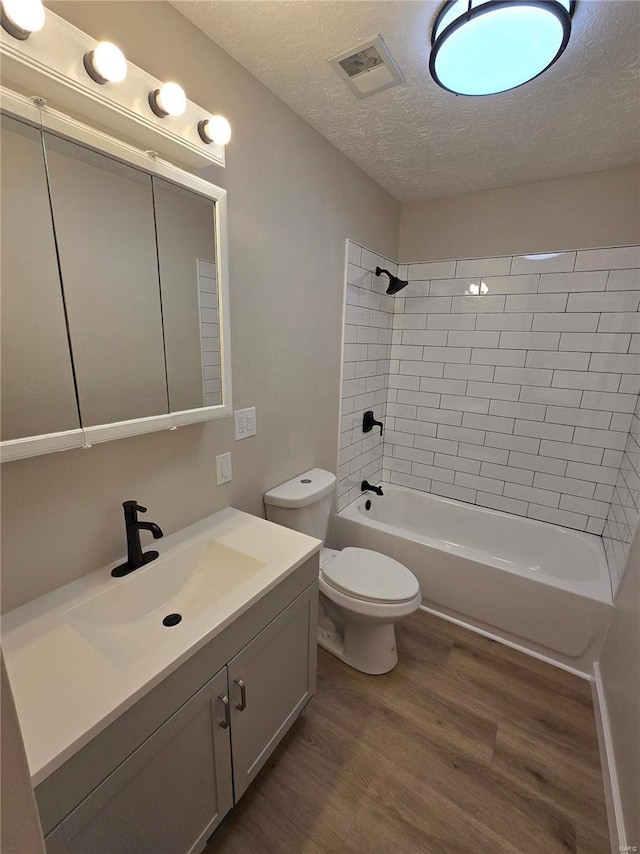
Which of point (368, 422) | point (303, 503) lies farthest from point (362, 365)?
point (303, 503)

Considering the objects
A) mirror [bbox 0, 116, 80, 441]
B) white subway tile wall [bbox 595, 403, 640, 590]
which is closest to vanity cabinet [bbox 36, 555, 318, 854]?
mirror [bbox 0, 116, 80, 441]

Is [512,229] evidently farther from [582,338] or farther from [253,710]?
Answer: [253,710]

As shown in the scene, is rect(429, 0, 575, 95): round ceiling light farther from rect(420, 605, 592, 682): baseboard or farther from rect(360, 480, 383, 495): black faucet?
rect(420, 605, 592, 682): baseboard

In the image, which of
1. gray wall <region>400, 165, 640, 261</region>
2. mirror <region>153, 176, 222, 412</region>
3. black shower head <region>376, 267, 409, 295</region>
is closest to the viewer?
mirror <region>153, 176, 222, 412</region>

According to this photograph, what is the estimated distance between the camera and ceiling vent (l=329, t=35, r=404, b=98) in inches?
45.2

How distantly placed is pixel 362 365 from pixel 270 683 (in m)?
1.76

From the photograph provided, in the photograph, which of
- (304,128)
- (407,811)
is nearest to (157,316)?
(304,128)

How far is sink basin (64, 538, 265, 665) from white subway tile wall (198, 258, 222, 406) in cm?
53

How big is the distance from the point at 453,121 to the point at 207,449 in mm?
1684

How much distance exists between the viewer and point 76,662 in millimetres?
801

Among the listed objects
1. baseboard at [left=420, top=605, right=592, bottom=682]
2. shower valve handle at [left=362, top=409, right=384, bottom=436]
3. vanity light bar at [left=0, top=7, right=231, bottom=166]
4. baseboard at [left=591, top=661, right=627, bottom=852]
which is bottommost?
baseboard at [left=420, top=605, right=592, bottom=682]

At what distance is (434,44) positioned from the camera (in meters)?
1.06

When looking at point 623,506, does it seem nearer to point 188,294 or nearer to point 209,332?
point 209,332

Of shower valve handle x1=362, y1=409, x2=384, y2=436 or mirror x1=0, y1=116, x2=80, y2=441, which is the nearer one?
mirror x1=0, y1=116, x2=80, y2=441
